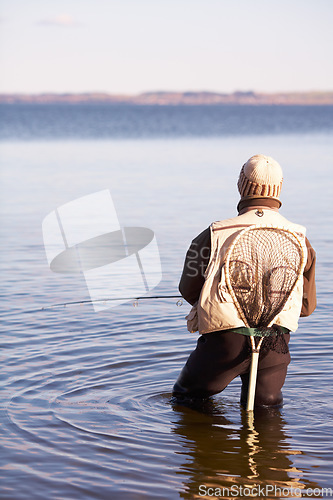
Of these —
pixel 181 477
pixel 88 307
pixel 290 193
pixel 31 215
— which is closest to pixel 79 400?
pixel 181 477

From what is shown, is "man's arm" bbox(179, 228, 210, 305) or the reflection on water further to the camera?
"man's arm" bbox(179, 228, 210, 305)

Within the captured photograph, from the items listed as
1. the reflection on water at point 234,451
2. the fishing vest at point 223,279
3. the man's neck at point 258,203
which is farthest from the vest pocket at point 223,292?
the reflection on water at point 234,451

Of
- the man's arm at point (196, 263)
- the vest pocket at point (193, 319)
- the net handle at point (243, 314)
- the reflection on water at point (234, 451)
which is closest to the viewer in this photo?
the reflection on water at point (234, 451)

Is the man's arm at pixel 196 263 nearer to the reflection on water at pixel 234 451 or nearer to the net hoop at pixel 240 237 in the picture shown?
the net hoop at pixel 240 237

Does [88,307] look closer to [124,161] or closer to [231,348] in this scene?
[231,348]

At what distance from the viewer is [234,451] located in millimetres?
5215

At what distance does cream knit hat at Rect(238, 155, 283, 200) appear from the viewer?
4953 mm

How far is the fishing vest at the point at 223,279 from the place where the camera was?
Result: 4.91 m

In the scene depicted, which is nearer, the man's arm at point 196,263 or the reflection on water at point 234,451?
the reflection on water at point 234,451

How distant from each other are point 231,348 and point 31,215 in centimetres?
1231

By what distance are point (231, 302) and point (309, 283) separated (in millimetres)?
548

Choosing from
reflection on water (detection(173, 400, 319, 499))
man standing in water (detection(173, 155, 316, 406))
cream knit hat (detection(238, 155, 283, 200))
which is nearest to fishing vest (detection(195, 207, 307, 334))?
man standing in water (detection(173, 155, 316, 406))

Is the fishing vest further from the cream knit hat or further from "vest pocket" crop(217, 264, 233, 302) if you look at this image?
the cream knit hat

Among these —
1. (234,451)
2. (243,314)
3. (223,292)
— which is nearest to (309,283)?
(243,314)
